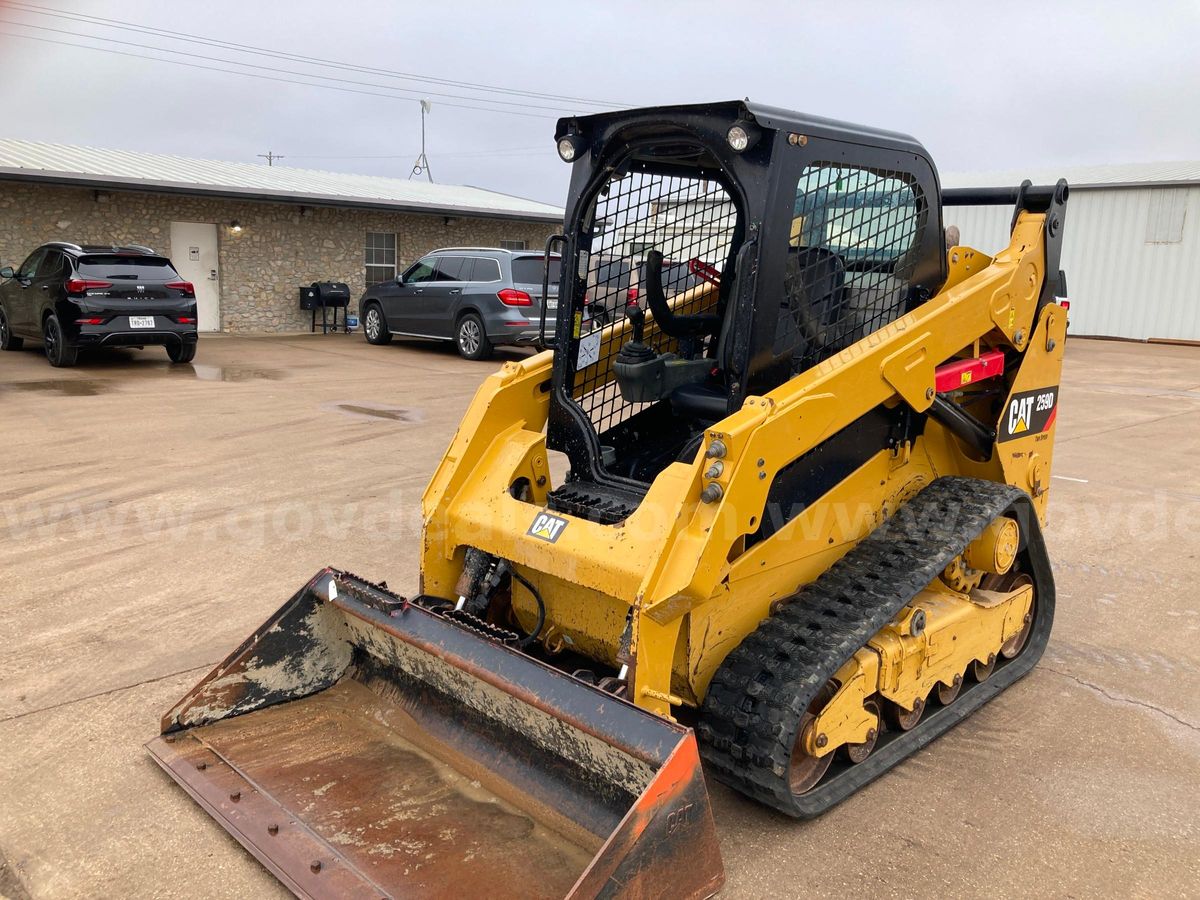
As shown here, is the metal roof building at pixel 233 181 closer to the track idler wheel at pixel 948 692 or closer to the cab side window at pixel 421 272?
the cab side window at pixel 421 272

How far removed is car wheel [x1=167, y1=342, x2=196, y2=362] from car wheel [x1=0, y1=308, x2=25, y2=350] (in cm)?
274

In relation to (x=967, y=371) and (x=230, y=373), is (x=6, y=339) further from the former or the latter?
(x=967, y=371)

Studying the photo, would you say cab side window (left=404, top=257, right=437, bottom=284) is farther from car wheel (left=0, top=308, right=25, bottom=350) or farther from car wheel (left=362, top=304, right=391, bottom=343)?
car wheel (left=0, top=308, right=25, bottom=350)

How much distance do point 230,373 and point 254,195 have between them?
623 centimetres

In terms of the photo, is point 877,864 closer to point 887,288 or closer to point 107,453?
point 887,288

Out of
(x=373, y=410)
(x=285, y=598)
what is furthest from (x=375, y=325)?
(x=285, y=598)

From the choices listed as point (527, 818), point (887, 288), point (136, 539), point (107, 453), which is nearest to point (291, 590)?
point (136, 539)

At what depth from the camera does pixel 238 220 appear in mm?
19484

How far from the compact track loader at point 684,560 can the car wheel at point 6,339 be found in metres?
13.8

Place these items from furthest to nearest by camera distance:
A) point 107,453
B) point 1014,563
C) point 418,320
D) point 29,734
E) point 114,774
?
point 418,320
point 107,453
point 1014,563
point 29,734
point 114,774

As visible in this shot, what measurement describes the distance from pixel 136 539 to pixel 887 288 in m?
4.67

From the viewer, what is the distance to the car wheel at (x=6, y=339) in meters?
15.2

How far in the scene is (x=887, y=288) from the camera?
13.2ft

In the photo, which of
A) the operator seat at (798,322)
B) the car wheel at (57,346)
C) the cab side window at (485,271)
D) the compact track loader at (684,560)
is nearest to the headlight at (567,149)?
the compact track loader at (684,560)
